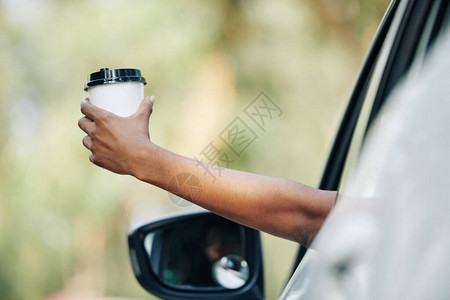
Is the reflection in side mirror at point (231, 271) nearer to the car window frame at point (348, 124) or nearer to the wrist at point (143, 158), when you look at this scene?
the car window frame at point (348, 124)

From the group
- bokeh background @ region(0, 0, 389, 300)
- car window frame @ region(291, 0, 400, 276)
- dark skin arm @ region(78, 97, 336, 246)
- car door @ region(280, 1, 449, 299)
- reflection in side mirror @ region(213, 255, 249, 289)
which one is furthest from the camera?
bokeh background @ region(0, 0, 389, 300)

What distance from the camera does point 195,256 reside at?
170 centimetres

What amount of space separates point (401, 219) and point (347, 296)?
0.30 ft

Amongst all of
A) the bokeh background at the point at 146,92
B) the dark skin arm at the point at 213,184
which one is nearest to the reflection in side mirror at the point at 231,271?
the dark skin arm at the point at 213,184

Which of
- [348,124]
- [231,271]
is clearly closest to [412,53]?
[348,124]

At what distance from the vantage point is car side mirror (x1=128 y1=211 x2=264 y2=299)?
1.60 m

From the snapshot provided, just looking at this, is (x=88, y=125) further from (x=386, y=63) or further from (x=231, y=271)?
(x=231, y=271)

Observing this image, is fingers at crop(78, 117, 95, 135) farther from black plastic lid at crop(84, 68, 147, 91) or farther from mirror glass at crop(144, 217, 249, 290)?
mirror glass at crop(144, 217, 249, 290)

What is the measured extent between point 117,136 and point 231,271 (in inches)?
26.8

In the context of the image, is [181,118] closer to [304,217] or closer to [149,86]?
[149,86]

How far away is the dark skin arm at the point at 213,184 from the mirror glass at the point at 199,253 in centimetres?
53

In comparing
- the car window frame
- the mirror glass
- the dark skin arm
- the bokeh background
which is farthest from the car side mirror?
the bokeh background

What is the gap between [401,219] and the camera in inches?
22.5

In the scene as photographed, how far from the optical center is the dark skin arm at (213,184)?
3.47 ft
